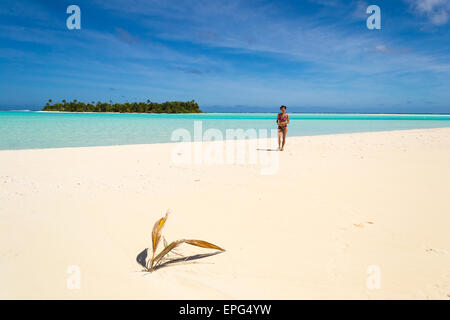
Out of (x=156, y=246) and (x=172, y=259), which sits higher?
(x=156, y=246)

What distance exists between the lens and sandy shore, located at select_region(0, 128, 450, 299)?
6.70 ft

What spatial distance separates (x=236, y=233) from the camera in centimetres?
299

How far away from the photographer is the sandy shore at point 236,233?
2043 millimetres

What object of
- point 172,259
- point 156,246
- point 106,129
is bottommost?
point 172,259

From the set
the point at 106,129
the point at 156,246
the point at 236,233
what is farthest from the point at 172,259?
the point at 106,129

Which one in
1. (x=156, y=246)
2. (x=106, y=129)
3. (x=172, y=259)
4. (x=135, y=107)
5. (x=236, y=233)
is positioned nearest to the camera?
(x=156, y=246)

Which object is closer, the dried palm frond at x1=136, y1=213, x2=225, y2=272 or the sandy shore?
the sandy shore

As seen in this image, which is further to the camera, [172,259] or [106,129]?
[106,129]

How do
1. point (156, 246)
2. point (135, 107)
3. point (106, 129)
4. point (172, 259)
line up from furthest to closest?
point (135, 107), point (106, 129), point (172, 259), point (156, 246)

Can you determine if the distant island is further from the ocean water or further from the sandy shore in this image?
the sandy shore

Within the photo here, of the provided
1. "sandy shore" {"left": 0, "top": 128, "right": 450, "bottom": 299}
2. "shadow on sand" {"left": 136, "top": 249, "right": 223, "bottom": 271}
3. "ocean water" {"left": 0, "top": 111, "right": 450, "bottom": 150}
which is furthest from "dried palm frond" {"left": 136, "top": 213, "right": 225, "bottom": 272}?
"ocean water" {"left": 0, "top": 111, "right": 450, "bottom": 150}

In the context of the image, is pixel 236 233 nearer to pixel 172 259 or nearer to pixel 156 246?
pixel 172 259

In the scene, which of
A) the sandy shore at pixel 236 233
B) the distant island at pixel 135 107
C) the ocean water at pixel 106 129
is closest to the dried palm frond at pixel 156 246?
the sandy shore at pixel 236 233

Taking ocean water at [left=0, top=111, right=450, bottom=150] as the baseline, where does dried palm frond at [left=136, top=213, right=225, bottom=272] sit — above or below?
below
